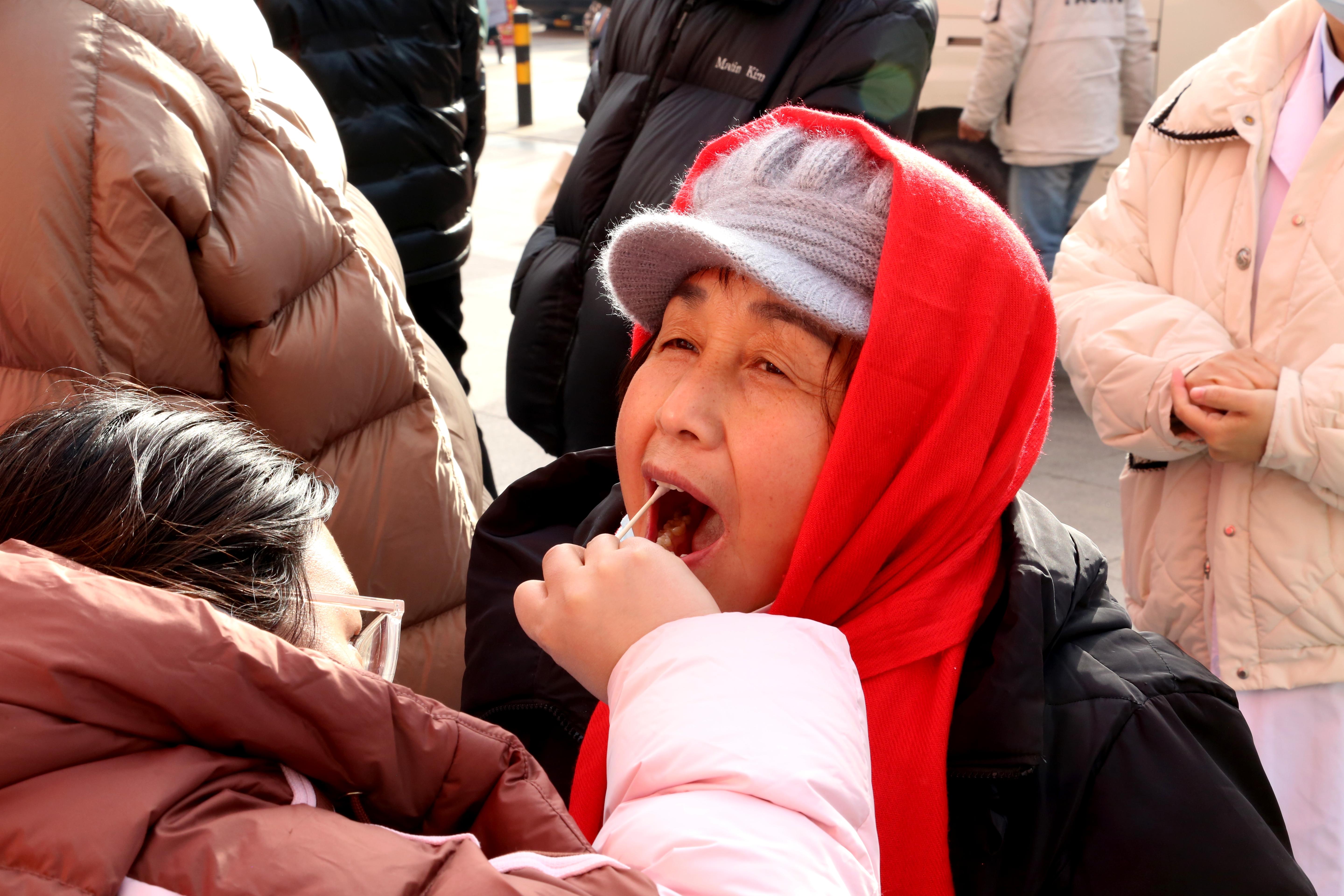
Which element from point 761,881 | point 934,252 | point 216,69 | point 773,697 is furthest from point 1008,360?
point 216,69

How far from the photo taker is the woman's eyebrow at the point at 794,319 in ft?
4.39

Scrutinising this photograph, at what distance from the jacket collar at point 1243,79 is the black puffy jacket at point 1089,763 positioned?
1177 mm

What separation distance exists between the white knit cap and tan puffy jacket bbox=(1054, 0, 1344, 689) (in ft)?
3.22

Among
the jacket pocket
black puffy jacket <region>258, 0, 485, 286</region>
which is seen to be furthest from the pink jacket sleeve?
black puffy jacket <region>258, 0, 485, 286</region>

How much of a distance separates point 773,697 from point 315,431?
2.90ft

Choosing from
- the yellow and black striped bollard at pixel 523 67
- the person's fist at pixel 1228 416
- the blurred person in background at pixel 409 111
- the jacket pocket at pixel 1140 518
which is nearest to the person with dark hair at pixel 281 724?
the person's fist at pixel 1228 416

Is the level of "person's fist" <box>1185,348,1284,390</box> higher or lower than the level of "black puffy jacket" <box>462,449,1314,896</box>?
higher

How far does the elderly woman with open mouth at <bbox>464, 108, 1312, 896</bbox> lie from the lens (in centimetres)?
123

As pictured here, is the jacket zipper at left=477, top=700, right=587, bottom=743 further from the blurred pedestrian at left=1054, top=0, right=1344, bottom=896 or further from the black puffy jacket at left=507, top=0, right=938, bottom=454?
the blurred pedestrian at left=1054, top=0, right=1344, bottom=896

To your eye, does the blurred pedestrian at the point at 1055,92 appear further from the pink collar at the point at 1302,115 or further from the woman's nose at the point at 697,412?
the woman's nose at the point at 697,412

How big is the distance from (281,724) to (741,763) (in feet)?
1.15

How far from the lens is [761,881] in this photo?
81 cm

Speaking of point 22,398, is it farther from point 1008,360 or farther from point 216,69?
point 1008,360

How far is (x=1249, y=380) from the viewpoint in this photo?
6.44 ft
